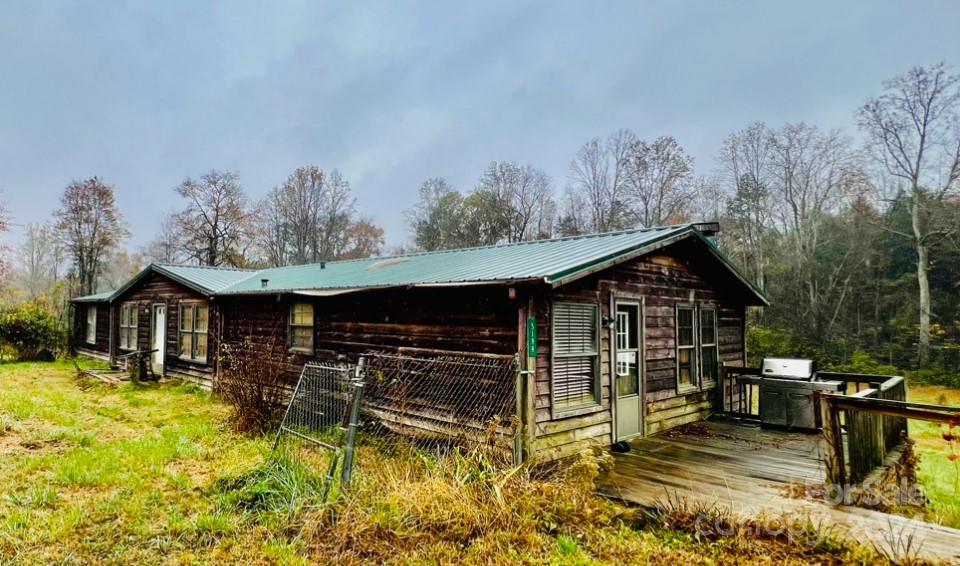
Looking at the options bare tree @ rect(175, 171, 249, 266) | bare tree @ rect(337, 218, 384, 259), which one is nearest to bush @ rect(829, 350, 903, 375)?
bare tree @ rect(337, 218, 384, 259)

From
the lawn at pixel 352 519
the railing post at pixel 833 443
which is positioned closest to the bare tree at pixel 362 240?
the lawn at pixel 352 519

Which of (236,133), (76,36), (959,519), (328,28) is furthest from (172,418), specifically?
(236,133)

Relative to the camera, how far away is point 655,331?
821cm

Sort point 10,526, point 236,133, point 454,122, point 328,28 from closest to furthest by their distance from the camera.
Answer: point 10,526, point 328,28, point 454,122, point 236,133

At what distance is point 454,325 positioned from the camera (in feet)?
23.4

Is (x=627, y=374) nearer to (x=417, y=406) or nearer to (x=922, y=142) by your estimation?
(x=417, y=406)

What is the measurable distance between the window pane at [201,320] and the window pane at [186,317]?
313 millimetres

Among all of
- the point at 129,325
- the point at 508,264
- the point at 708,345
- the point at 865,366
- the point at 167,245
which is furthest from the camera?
the point at 167,245

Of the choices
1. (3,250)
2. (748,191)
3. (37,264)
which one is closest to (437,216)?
(748,191)

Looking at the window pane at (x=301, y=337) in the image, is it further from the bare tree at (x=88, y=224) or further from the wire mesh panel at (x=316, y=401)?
the bare tree at (x=88, y=224)

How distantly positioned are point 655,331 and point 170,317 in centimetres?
1349

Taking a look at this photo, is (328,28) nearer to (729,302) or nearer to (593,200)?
(593,200)

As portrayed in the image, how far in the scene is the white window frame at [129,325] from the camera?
16.3 metres

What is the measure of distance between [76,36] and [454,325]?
4692 cm
